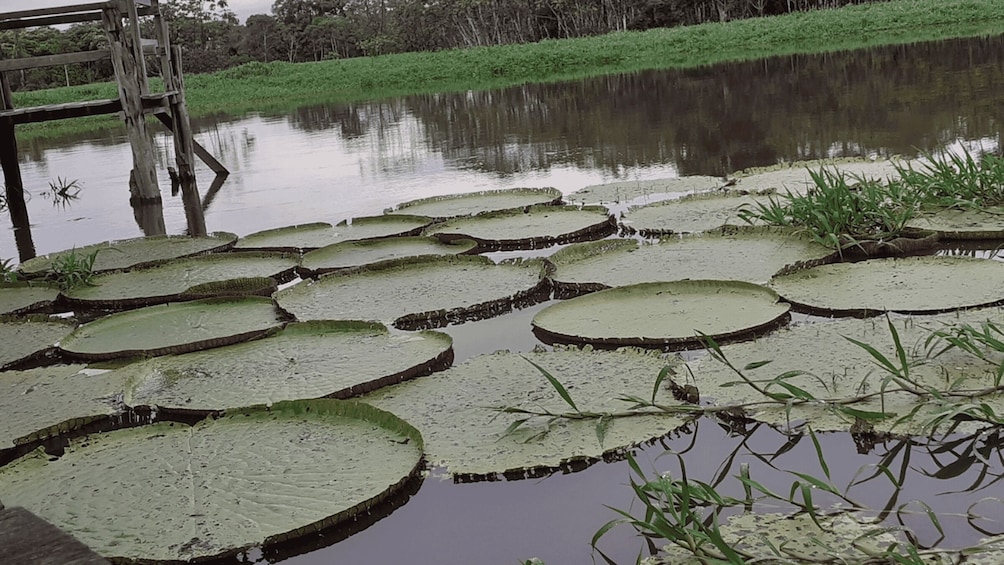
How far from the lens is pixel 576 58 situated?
23578mm

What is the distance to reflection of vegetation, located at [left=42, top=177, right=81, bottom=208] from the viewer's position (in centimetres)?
916

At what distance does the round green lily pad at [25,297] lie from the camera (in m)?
4.62

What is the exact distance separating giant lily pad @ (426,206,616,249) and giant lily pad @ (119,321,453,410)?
5.04 feet

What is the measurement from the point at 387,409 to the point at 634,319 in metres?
0.96

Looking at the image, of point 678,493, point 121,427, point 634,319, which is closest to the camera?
point 678,493

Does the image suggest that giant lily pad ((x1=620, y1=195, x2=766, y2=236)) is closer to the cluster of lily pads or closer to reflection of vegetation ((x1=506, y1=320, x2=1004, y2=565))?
the cluster of lily pads

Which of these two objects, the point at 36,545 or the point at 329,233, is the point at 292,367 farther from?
the point at 329,233

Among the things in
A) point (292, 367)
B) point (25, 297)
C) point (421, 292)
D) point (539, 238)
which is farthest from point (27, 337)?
point (539, 238)

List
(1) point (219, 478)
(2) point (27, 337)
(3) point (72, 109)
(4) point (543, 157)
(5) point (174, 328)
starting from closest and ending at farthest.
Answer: (1) point (219, 478)
(5) point (174, 328)
(2) point (27, 337)
(3) point (72, 109)
(4) point (543, 157)

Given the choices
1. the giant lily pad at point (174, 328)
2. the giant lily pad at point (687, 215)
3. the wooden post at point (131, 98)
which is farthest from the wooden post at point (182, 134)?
the giant lily pad at point (687, 215)

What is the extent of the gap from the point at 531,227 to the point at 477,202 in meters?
1.03

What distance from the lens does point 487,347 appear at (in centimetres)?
342

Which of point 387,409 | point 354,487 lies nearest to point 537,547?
point 354,487

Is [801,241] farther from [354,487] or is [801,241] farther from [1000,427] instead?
[354,487]
